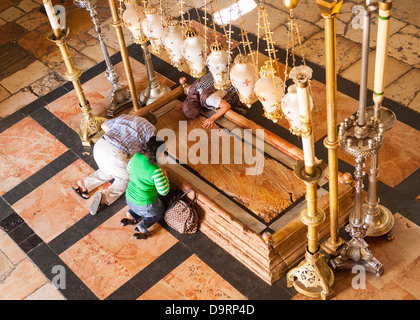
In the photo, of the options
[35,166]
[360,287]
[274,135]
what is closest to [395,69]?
[274,135]

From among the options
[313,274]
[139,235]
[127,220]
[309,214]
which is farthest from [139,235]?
[309,214]

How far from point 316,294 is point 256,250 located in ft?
1.85

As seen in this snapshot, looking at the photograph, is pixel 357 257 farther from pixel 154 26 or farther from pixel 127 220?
pixel 154 26

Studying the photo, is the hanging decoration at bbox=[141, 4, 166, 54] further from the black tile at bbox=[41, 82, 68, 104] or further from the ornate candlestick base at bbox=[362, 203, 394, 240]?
the black tile at bbox=[41, 82, 68, 104]

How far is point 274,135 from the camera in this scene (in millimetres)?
5508

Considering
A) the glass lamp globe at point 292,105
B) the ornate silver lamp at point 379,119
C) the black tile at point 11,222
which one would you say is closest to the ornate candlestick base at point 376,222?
the ornate silver lamp at point 379,119

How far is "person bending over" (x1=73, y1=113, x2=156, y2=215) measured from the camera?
5.38m

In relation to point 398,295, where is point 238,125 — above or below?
above

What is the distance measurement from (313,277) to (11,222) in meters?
2.82

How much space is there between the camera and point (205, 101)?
5883 mm

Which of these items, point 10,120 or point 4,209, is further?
point 10,120

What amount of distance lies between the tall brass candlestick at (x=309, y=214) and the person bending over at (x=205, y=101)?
184cm

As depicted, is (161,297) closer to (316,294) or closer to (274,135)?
(316,294)

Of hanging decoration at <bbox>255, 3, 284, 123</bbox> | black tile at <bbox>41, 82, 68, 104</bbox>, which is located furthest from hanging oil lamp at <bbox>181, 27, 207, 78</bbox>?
black tile at <bbox>41, 82, 68, 104</bbox>
